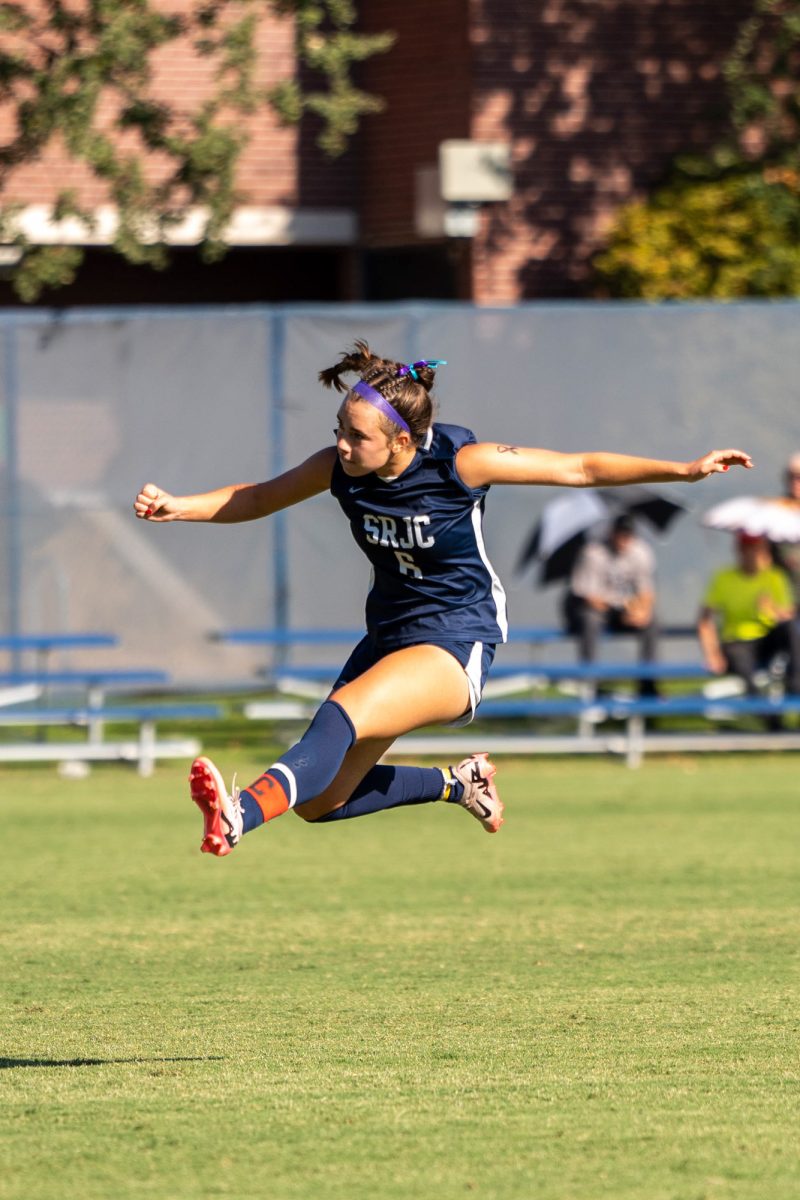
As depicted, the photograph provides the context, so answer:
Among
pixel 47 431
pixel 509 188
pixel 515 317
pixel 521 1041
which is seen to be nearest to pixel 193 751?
pixel 47 431

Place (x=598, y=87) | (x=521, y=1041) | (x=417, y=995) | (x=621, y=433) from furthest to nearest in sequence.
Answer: (x=598, y=87), (x=621, y=433), (x=417, y=995), (x=521, y=1041)

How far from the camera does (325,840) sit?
10.9 meters

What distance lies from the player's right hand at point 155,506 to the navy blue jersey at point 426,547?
0.52 m

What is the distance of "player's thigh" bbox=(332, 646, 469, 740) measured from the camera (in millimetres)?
5875

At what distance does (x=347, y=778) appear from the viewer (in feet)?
Result: 20.6

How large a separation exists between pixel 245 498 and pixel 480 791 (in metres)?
1.30

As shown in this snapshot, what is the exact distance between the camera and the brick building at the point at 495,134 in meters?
17.9

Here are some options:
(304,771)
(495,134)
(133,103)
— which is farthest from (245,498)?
(495,134)

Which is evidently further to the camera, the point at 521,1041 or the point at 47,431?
the point at 47,431

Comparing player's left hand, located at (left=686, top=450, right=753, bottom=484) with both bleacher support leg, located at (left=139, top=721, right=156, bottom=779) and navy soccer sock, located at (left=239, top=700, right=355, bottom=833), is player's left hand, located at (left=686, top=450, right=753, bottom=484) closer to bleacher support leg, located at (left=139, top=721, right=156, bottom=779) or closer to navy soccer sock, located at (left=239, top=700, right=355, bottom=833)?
navy soccer sock, located at (left=239, top=700, right=355, bottom=833)

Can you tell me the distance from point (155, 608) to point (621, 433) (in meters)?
3.47

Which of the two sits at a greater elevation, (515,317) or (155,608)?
(515,317)

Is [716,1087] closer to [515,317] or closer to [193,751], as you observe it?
[193,751]

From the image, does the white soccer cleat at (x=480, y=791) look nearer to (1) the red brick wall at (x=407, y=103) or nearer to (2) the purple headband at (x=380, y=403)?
(2) the purple headband at (x=380, y=403)
